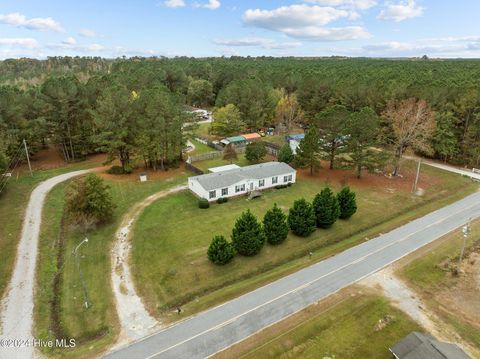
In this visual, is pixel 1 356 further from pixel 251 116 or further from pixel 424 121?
pixel 251 116

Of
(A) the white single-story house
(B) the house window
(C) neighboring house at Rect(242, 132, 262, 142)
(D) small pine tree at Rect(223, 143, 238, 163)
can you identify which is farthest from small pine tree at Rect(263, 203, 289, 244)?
(C) neighboring house at Rect(242, 132, 262, 142)

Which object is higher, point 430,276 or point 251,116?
point 251,116

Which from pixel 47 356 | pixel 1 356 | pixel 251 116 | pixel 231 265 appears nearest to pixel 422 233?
pixel 231 265

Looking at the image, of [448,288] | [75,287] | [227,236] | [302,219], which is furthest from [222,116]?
[448,288]

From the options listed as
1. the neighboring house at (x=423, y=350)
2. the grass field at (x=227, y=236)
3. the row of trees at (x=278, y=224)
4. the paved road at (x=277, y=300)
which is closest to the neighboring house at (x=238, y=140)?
the grass field at (x=227, y=236)

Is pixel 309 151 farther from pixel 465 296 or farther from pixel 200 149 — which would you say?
pixel 465 296

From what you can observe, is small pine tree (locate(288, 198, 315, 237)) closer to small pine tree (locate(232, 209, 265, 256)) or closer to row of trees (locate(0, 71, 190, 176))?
small pine tree (locate(232, 209, 265, 256))
